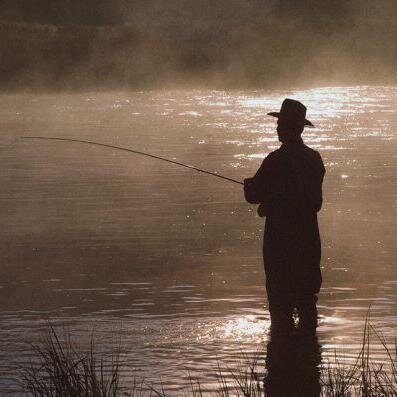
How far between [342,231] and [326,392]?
29.2ft

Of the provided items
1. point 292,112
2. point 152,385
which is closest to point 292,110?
point 292,112

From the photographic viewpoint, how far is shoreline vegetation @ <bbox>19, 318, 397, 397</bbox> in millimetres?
7336

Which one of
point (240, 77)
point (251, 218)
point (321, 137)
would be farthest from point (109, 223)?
point (240, 77)

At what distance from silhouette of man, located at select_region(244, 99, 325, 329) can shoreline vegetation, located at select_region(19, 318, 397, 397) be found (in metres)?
0.50

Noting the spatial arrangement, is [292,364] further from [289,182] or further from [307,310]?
[289,182]

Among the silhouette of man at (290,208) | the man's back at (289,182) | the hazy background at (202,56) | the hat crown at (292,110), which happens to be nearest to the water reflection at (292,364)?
the silhouette of man at (290,208)

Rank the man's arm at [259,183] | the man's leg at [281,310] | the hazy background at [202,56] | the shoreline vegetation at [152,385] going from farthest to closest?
the hazy background at [202,56], the man's leg at [281,310], the man's arm at [259,183], the shoreline vegetation at [152,385]

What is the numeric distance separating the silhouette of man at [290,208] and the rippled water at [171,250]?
22.8 inches

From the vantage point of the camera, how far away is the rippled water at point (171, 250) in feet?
33.5

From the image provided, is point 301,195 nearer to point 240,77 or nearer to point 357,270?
point 357,270

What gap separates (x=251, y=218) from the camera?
17.8 meters

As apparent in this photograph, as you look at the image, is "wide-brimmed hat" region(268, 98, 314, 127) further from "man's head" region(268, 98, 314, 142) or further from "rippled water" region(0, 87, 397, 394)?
"rippled water" region(0, 87, 397, 394)

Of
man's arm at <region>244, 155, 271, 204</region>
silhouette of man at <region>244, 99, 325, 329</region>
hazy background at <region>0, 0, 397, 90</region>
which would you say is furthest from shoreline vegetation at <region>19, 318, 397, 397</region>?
hazy background at <region>0, 0, 397, 90</region>

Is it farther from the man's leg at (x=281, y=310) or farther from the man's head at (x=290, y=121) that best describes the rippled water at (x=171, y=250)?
the man's head at (x=290, y=121)
